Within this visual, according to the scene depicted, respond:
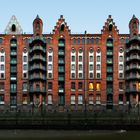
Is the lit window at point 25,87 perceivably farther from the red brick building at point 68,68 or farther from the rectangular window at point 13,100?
the rectangular window at point 13,100

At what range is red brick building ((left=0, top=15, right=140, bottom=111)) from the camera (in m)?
112

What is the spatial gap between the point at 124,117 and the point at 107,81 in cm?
3484

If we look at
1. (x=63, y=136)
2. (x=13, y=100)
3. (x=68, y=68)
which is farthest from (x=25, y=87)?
(x=63, y=136)

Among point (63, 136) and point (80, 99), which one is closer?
point (63, 136)

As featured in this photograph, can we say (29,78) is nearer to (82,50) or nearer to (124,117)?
(82,50)

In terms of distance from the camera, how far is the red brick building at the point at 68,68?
11150 cm

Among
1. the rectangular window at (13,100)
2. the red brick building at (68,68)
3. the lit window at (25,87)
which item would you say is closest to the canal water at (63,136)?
the red brick building at (68,68)

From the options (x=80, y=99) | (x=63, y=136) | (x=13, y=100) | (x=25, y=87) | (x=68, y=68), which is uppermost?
(x=68, y=68)

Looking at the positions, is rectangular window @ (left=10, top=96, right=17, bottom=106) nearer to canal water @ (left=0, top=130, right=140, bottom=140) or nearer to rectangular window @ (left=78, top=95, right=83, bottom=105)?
rectangular window @ (left=78, top=95, right=83, bottom=105)

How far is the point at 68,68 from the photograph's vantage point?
113188 millimetres

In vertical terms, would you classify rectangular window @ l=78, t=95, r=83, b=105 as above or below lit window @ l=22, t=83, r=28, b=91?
below

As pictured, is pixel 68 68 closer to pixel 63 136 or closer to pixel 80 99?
pixel 80 99

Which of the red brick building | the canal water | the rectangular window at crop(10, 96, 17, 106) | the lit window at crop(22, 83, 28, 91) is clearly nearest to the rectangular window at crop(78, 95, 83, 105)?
the red brick building

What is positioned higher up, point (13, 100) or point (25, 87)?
point (25, 87)
